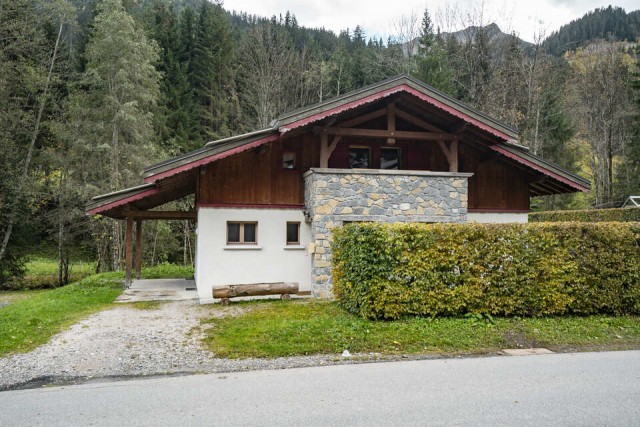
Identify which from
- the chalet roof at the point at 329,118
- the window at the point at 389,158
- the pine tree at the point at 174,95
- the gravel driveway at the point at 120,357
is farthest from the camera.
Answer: the pine tree at the point at 174,95

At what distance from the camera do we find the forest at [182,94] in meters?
24.9

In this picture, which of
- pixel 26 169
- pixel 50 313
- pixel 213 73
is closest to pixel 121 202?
pixel 50 313

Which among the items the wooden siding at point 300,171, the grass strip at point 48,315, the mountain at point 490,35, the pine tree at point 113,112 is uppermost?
the mountain at point 490,35

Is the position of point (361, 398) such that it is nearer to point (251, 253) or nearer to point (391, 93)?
point (251, 253)

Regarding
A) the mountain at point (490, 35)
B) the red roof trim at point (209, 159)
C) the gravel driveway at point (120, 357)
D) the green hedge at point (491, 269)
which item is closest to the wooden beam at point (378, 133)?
the red roof trim at point (209, 159)

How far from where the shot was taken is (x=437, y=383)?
630 cm

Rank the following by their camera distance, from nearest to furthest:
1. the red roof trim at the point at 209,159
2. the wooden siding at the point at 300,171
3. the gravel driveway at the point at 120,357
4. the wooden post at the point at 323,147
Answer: the gravel driveway at the point at 120,357 < the red roof trim at the point at 209,159 < the wooden post at the point at 323,147 < the wooden siding at the point at 300,171

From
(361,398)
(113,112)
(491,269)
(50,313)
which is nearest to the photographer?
(361,398)

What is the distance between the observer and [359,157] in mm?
15453

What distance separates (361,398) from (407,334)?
11.0 feet

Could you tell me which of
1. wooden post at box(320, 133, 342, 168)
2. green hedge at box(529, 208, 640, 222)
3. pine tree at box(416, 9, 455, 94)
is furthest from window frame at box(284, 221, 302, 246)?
green hedge at box(529, 208, 640, 222)

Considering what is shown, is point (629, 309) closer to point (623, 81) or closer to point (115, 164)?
point (115, 164)

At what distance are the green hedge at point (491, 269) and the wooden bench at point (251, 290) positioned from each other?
7.97 feet

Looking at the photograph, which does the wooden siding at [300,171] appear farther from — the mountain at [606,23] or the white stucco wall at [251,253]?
the mountain at [606,23]
